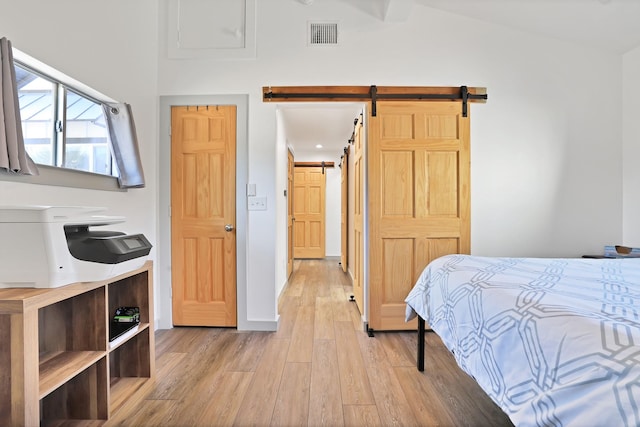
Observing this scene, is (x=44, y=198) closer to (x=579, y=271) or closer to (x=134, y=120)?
(x=134, y=120)

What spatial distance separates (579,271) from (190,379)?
2278mm

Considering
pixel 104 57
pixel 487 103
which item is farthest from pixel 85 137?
pixel 487 103

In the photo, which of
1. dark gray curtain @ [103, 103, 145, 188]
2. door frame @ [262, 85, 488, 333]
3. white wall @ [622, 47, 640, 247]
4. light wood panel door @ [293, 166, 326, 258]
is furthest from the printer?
light wood panel door @ [293, 166, 326, 258]

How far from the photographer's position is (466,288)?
131cm

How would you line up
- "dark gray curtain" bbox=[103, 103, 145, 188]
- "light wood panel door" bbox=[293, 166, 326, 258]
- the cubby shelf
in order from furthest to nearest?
"light wood panel door" bbox=[293, 166, 326, 258] → "dark gray curtain" bbox=[103, 103, 145, 188] → the cubby shelf

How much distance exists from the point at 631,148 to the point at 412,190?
1933 mm

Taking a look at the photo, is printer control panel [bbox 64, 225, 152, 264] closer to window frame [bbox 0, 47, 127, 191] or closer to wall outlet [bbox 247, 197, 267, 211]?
window frame [bbox 0, 47, 127, 191]

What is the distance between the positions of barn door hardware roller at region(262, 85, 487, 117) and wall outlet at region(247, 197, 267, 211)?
0.89 m

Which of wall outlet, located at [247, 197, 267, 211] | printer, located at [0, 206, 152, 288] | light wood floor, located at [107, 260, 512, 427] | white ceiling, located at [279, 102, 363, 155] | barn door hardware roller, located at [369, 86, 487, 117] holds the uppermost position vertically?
white ceiling, located at [279, 102, 363, 155]

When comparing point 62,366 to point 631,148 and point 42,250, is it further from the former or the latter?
point 631,148

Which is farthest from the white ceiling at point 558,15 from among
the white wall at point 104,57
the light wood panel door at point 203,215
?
the white wall at point 104,57

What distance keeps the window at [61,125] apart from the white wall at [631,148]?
14.0 ft

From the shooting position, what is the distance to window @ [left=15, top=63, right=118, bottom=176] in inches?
62.5

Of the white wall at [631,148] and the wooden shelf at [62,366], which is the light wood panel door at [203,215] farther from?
the white wall at [631,148]
